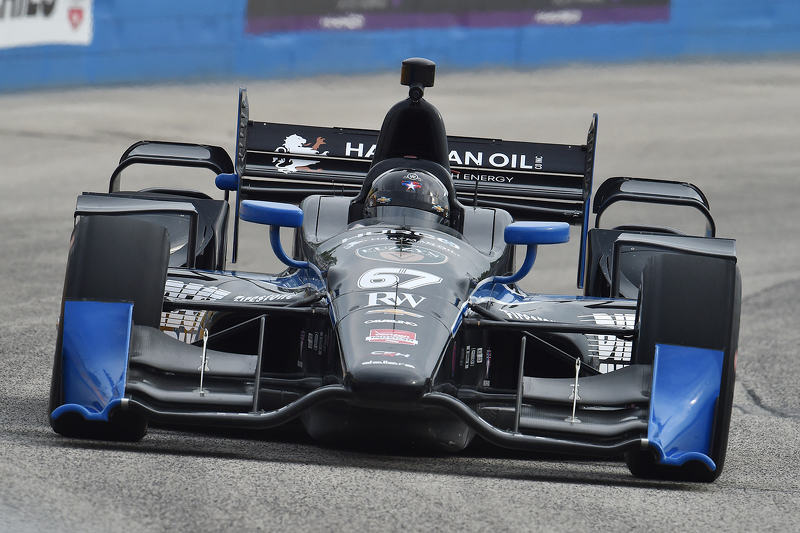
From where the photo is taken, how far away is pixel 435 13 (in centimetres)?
1878

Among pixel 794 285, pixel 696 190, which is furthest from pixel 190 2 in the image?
pixel 696 190

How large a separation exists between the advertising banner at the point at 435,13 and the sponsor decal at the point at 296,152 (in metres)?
10.8

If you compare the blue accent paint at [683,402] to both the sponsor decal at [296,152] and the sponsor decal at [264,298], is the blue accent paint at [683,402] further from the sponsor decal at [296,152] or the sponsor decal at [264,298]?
the sponsor decal at [296,152]

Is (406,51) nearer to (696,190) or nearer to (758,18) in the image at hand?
(758,18)

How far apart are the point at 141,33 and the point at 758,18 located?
9308 millimetres

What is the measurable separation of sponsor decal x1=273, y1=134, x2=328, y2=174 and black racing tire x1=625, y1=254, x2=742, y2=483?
3286mm

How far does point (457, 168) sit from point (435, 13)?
11.4 meters

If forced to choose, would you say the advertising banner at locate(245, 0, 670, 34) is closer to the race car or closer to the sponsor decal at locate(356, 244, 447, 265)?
the race car

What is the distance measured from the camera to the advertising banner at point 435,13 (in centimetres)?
1830

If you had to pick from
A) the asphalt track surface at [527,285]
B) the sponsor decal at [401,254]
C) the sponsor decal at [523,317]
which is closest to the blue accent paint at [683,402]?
the asphalt track surface at [527,285]

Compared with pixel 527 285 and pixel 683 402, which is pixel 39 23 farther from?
pixel 683 402

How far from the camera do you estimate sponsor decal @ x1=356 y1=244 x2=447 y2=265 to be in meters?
5.15

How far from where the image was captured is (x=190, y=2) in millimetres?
18375

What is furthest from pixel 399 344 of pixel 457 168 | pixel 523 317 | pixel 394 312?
pixel 457 168
